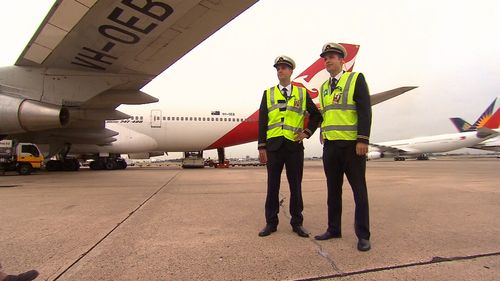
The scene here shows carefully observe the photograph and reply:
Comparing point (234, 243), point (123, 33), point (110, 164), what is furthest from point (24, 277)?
point (110, 164)

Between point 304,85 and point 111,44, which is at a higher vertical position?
point 304,85

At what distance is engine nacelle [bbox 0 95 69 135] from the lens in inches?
328

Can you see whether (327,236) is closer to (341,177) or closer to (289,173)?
(341,177)

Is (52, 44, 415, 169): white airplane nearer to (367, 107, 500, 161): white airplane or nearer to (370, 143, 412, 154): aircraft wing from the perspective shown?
(367, 107, 500, 161): white airplane

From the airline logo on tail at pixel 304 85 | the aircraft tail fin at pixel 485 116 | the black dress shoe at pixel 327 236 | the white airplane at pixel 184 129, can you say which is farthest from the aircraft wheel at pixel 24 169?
the aircraft tail fin at pixel 485 116

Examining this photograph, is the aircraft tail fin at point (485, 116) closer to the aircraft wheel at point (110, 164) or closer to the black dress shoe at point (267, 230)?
the aircraft wheel at point (110, 164)

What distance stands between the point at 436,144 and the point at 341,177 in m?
46.8

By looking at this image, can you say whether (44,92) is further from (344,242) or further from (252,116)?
(252,116)

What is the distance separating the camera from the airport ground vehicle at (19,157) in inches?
495

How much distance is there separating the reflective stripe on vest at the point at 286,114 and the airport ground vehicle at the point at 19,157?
1304 cm

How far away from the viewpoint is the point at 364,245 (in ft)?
8.63

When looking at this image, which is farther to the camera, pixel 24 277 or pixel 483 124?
pixel 483 124

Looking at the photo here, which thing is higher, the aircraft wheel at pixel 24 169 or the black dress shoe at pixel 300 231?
the aircraft wheel at pixel 24 169

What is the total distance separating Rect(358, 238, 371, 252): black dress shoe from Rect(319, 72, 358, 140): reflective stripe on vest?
90 cm
